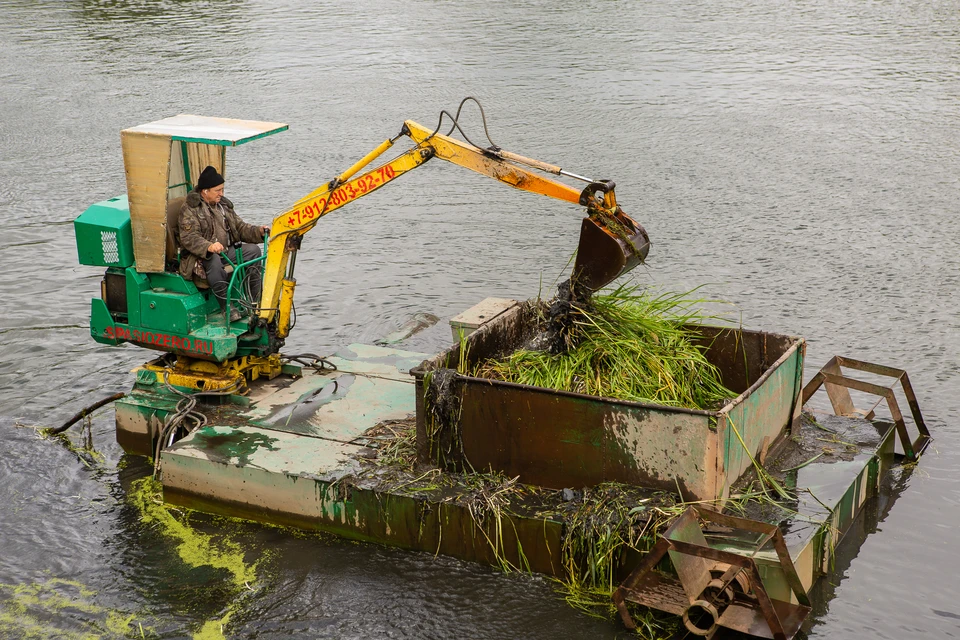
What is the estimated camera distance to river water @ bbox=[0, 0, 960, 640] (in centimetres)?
708

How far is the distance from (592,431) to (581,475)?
13.8 inches

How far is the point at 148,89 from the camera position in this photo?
21.0m

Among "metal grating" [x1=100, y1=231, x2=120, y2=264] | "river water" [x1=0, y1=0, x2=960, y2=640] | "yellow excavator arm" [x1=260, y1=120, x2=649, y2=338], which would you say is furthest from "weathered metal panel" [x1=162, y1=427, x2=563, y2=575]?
"metal grating" [x1=100, y1=231, x2=120, y2=264]

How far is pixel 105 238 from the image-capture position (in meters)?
8.45

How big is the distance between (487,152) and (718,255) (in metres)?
6.28

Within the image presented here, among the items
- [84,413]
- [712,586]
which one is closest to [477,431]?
[712,586]

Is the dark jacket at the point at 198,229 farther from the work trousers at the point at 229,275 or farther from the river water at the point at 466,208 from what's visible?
the river water at the point at 466,208

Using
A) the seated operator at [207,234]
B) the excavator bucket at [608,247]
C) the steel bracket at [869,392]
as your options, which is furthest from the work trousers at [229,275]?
the steel bracket at [869,392]

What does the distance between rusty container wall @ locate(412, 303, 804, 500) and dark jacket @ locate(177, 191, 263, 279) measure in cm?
248

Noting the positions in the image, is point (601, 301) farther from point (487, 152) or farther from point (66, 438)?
point (66, 438)

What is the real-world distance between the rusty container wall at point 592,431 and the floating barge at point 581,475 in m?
0.01

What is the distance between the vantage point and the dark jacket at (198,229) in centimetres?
846

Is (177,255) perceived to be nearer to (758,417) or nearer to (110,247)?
(110,247)

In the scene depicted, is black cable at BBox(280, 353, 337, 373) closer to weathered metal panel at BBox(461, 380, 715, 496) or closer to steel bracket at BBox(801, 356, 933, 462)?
weathered metal panel at BBox(461, 380, 715, 496)
